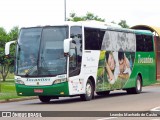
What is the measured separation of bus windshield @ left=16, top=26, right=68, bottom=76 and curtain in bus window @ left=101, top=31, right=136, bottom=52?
3.63 m

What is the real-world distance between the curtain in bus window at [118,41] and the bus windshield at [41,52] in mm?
3630

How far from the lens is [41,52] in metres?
22.7

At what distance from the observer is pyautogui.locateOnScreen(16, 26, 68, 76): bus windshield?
2245 cm

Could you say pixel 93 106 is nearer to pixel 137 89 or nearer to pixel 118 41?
pixel 118 41

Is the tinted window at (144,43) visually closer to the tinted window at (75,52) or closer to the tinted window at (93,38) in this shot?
the tinted window at (93,38)

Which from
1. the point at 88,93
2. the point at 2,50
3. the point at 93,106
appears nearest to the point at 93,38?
the point at 88,93

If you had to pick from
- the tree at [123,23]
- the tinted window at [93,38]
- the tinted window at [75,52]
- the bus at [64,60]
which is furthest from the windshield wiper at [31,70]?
the tree at [123,23]

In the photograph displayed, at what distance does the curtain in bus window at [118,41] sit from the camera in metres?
26.3

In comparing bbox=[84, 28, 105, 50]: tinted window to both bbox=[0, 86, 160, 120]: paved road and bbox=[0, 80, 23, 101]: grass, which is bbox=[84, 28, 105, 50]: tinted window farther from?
bbox=[0, 80, 23, 101]: grass

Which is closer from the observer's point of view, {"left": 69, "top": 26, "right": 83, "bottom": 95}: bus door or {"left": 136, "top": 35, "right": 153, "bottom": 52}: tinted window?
{"left": 69, "top": 26, "right": 83, "bottom": 95}: bus door

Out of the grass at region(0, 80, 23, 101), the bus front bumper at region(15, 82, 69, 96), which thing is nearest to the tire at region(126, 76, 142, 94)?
the grass at region(0, 80, 23, 101)

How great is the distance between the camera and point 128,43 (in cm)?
2898

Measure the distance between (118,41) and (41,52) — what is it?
20.1ft

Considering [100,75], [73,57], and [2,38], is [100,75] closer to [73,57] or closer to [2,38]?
[73,57]
